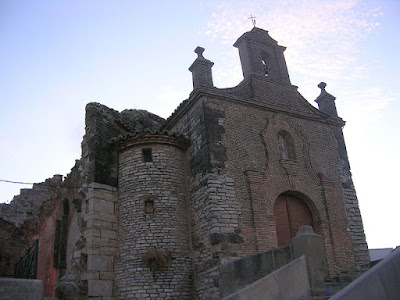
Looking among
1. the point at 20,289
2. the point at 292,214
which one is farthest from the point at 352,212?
the point at 20,289

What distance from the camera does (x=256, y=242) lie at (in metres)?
12.6

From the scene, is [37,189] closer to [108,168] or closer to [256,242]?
[108,168]

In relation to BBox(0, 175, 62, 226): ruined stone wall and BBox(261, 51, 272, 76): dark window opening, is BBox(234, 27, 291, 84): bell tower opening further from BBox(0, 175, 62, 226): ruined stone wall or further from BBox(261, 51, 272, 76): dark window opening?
BBox(0, 175, 62, 226): ruined stone wall

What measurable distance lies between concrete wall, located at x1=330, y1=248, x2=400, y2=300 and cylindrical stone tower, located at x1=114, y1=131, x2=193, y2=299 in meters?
7.38

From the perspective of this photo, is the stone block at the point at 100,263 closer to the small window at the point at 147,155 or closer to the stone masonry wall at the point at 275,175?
the small window at the point at 147,155

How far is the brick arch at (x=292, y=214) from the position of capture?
44.8ft

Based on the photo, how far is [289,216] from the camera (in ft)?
46.0

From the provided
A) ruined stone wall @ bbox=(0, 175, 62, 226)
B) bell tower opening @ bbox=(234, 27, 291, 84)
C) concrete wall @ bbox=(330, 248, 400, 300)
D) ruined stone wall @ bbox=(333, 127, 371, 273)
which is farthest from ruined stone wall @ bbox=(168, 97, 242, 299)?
ruined stone wall @ bbox=(0, 175, 62, 226)

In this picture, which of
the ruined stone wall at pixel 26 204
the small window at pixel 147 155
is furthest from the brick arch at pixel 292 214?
the ruined stone wall at pixel 26 204

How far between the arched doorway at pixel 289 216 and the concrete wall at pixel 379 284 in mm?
7123

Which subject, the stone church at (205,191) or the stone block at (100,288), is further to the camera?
the stone church at (205,191)

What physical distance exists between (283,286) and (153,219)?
630 centimetres

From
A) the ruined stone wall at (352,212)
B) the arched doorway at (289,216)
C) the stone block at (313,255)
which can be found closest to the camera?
the stone block at (313,255)

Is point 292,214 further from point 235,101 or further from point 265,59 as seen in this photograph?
point 265,59
